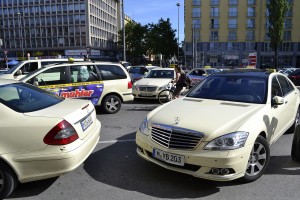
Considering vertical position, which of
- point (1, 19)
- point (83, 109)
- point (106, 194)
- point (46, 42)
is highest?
point (1, 19)

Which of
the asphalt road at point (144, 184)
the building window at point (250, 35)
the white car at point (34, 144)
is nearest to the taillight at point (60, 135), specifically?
the white car at point (34, 144)

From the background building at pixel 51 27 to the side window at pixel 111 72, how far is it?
216ft

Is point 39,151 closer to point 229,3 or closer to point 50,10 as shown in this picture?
point 229,3

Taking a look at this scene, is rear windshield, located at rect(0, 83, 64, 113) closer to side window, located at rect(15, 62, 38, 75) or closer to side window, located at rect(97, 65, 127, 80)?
side window, located at rect(97, 65, 127, 80)

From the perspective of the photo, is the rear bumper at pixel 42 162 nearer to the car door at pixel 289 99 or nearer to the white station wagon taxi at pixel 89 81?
the car door at pixel 289 99

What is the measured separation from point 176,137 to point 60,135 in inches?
57.2

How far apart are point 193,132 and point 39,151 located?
1891mm

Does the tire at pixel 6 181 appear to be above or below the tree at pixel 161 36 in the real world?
below

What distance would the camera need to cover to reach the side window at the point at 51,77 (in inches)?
320

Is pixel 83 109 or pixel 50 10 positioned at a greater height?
pixel 50 10

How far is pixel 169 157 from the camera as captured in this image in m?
3.81

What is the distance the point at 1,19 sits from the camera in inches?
3123

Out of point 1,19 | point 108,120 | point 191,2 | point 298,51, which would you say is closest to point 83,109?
point 108,120

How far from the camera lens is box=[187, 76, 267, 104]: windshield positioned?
4.77 meters
